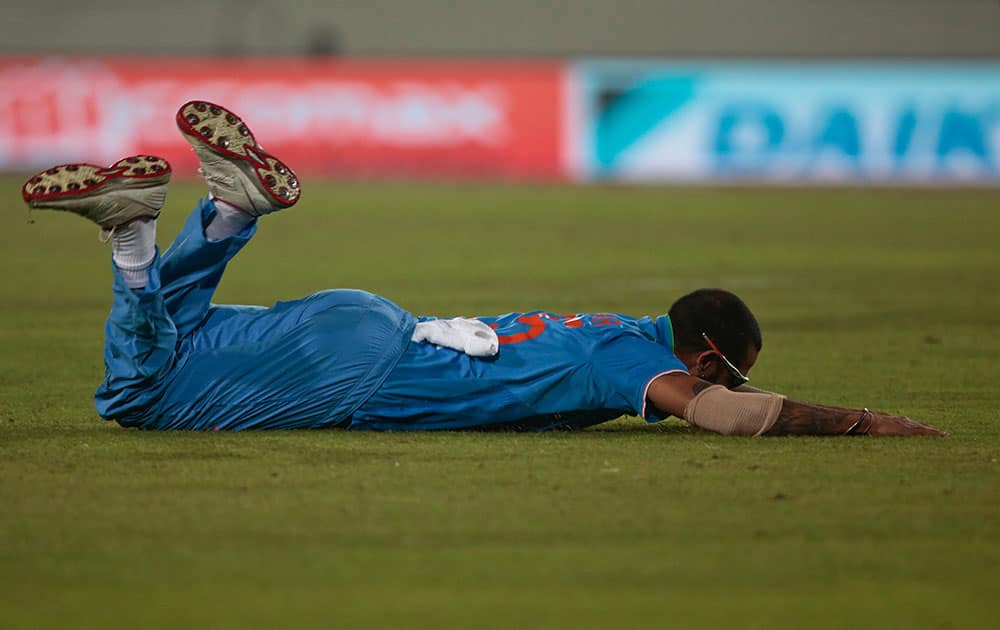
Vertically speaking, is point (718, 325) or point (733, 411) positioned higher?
point (718, 325)

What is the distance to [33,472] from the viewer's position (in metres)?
6.20

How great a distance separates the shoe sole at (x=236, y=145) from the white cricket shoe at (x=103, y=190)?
364mm

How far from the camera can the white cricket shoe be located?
6.50m

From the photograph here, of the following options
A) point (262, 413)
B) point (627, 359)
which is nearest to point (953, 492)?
point (627, 359)

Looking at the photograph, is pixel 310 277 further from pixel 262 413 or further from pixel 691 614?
pixel 691 614

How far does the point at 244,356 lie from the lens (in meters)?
6.89

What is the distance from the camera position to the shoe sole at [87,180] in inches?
255

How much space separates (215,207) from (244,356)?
64 cm

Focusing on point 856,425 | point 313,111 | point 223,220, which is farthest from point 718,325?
point 313,111

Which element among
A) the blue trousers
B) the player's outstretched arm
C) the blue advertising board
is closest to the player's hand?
the player's outstretched arm

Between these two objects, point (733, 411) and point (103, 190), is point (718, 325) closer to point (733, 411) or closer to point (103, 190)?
point (733, 411)

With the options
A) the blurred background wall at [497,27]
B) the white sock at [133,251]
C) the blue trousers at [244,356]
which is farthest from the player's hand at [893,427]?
the blurred background wall at [497,27]

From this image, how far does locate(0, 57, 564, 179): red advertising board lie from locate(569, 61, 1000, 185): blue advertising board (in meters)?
1.05

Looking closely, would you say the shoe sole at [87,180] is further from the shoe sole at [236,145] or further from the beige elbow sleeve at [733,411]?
the beige elbow sleeve at [733,411]
